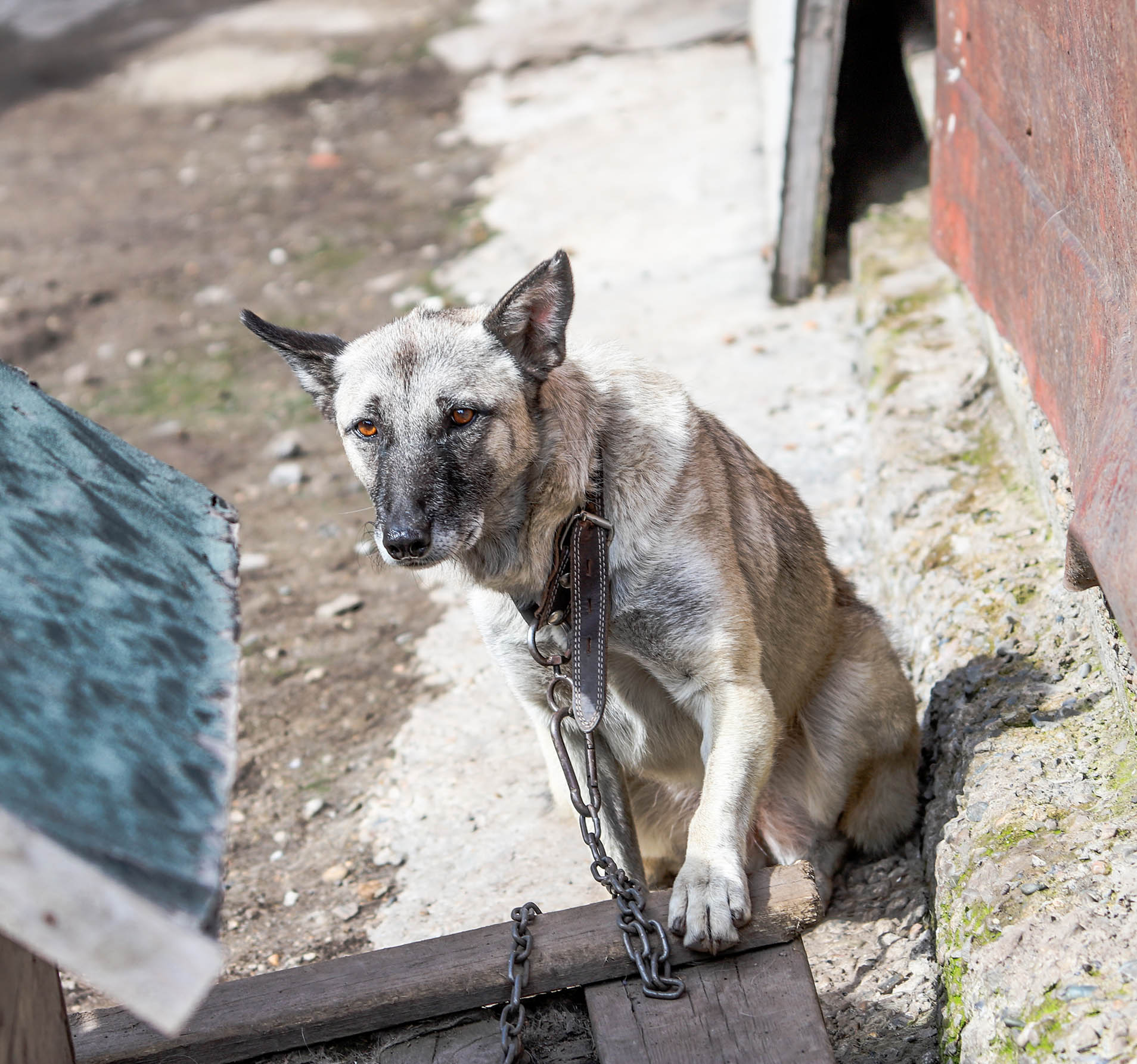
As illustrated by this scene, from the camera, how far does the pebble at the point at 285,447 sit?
5.81 m

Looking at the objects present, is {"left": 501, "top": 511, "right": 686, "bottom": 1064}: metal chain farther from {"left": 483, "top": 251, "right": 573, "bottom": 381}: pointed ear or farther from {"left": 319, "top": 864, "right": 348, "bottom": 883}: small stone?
{"left": 319, "top": 864, "right": 348, "bottom": 883}: small stone

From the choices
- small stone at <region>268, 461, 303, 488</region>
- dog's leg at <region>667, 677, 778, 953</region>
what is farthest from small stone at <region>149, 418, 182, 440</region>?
dog's leg at <region>667, 677, 778, 953</region>

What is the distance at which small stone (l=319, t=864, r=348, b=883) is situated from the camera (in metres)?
3.60

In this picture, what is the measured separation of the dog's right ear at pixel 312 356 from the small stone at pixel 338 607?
6.65 feet

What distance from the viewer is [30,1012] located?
1.73 meters

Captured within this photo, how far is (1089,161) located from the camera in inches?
100

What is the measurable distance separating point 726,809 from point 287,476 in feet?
12.0

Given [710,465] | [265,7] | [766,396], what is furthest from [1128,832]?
[265,7]

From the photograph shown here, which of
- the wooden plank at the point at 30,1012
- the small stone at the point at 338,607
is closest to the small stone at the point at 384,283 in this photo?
the small stone at the point at 338,607

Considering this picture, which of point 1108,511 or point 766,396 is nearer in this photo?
point 1108,511

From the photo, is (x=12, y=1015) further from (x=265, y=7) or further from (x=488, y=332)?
(x=265, y=7)

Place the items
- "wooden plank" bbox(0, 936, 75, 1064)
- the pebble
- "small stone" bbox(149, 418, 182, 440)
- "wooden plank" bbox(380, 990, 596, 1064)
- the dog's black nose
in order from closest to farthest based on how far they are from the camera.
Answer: "wooden plank" bbox(0, 936, 75, 1064), "wooden plank" bbox(380, 990, 596, 1064), the dog's black nose, the pebble, "small stone" bbox(149, 418, 182, 440)

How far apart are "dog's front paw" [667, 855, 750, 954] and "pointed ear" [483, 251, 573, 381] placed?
45.7 inches

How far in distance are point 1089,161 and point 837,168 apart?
3.80m
